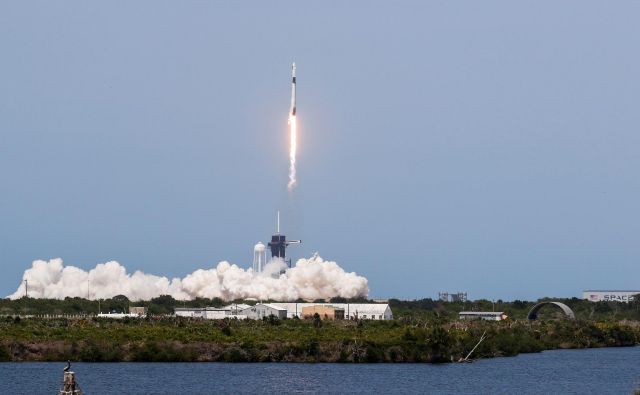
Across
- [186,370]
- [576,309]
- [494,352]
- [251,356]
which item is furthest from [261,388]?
[576,309]

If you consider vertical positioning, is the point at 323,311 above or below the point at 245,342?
above

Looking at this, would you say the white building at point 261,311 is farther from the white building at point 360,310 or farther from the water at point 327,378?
the water at point 327,378

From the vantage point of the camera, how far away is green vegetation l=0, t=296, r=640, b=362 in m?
102

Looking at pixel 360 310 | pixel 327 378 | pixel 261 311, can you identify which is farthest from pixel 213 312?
pixel 327 378

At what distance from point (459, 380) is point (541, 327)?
52.3 m

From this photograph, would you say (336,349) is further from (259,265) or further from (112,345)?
(259,265)

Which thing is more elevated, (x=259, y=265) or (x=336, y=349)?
(x=259, y=265)

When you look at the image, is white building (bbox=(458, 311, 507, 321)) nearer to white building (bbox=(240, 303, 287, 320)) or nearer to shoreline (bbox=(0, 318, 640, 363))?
white building (bbox=(240, 303, 287, 320))

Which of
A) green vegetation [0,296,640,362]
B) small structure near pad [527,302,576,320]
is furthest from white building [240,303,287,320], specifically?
small structure near pad [527,302,576,320]

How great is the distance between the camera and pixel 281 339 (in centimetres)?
10719

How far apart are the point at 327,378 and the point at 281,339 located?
18651mm

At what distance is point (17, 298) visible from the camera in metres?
168

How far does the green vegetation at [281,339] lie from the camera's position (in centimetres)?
10194

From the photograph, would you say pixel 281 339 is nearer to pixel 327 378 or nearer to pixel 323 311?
pixel 327 378
